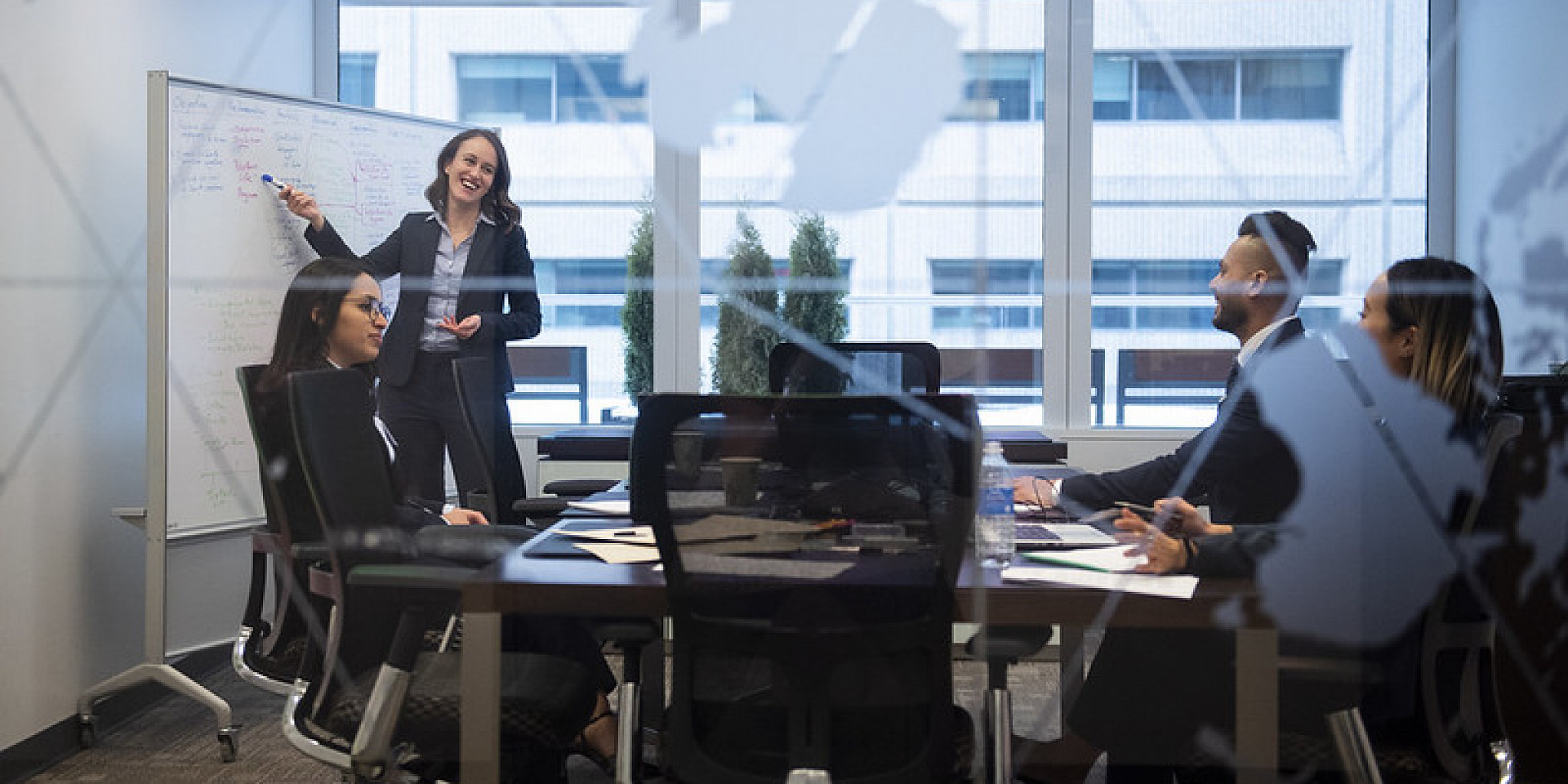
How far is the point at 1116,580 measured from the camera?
60.9 inches

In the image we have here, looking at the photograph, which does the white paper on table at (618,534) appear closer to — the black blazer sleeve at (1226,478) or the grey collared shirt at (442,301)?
the black blazer sleeve at (1226,478)

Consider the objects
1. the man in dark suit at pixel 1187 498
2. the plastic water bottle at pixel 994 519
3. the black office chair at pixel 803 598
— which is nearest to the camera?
the black office chair at pixel 803 598

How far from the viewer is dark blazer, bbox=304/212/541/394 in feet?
12.0

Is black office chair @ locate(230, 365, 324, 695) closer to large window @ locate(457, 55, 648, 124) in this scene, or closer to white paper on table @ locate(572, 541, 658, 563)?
white paper on table @ locate(572, 541, 658, 563)

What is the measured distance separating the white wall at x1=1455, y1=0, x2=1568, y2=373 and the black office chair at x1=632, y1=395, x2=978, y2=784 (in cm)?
223

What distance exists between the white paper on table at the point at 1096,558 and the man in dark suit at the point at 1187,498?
0.11m

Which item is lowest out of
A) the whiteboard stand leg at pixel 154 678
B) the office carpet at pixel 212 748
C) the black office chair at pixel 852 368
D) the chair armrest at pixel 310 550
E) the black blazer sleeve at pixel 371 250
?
the office carpet at pixel 212 748

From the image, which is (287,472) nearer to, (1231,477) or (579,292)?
(1231,477)

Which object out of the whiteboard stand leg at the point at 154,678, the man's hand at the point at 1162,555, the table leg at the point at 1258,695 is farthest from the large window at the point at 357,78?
the table leg at the point at 1258,695

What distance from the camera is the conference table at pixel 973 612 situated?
1491mm

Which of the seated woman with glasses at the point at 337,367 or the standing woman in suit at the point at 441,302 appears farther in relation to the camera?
the standing woman in suit at the point at 441,302

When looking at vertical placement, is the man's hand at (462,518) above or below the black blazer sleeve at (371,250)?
below

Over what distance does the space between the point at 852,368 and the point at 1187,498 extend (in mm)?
1208

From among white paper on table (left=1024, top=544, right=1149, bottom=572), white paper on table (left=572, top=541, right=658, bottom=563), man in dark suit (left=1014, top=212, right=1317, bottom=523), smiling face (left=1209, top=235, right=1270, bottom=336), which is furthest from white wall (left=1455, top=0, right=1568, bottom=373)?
white paper on table (left=572, top=541, right=658, bottom=563)
